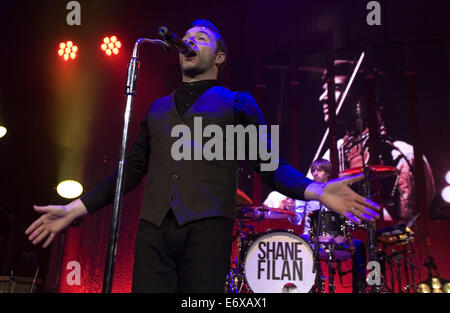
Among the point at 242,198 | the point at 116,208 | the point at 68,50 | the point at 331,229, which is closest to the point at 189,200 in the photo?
the point at 116,208

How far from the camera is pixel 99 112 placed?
6281 mm

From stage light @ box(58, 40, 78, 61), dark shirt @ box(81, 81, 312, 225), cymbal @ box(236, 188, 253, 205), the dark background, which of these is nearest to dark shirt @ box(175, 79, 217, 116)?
dark shirt @ box(81, 81, 312, 225)

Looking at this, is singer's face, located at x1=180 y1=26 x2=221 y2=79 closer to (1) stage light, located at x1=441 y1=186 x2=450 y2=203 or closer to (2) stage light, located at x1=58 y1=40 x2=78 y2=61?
(1) stage light, located at x1=441 y1=186 x2=450 y2=203

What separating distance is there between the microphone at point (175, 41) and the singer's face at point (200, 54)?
0.03 m

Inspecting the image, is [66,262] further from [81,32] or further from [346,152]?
[346,152]

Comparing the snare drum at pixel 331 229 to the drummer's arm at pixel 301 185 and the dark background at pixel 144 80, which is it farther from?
the drummer's arm at pixel 301 185

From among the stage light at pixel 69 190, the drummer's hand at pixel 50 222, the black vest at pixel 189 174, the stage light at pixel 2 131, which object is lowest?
the drummer's hand at pixel 50 222

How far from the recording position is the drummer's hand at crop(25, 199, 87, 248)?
1504 millimetres

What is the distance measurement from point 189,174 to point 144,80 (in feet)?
17.2

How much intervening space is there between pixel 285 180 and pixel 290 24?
5530mm

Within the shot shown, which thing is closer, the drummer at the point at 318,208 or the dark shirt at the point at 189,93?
the dark shirt at the point at 189,93

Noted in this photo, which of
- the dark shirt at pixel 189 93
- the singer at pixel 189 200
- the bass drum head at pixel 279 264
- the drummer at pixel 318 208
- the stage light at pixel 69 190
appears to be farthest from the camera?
the drummer at pixel 318 208

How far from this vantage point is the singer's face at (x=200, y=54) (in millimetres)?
1796

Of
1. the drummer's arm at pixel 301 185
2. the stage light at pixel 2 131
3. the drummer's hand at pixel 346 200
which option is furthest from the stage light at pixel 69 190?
the drummer's hand at pixel 346 200
